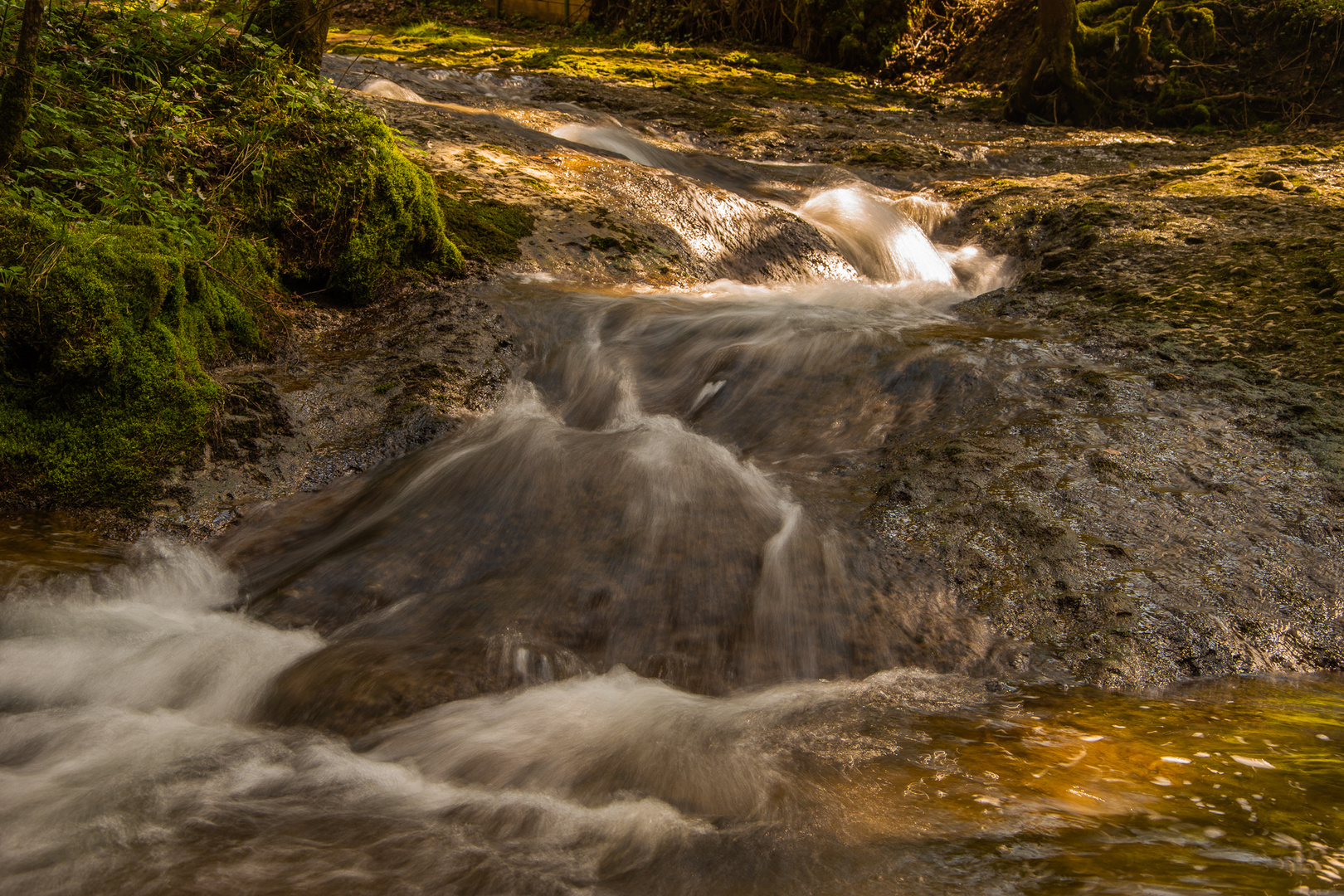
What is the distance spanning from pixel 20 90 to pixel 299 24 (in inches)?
84.7

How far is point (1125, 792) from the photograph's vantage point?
181 cm

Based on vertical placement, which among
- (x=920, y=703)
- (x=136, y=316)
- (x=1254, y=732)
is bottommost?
(x=920, y=703)

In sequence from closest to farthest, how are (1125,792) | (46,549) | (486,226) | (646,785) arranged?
(1125,792), (646,785), (46,549), (486,226)

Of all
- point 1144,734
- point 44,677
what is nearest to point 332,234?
point 44,677

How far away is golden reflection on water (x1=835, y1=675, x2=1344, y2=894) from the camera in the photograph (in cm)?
154

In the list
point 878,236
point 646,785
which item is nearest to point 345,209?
point 646,785

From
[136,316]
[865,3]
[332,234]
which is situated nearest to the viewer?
[136,316]

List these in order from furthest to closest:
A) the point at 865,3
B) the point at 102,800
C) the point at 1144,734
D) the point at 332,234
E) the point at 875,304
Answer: the point at 865,3 → the point at 875,304 → the point at 332,234 → the point at 1144,734 → the point at 102,800

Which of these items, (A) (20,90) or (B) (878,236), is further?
(B) (878,236)

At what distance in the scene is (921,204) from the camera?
738cm

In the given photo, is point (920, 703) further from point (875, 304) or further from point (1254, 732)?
point (875, 304)

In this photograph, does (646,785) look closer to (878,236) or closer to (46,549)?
(46,549)

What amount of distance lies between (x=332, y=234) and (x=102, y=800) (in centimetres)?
328

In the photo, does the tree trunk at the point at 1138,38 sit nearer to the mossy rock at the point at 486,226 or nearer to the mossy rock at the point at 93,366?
the mossy rock at the point at 486,226
